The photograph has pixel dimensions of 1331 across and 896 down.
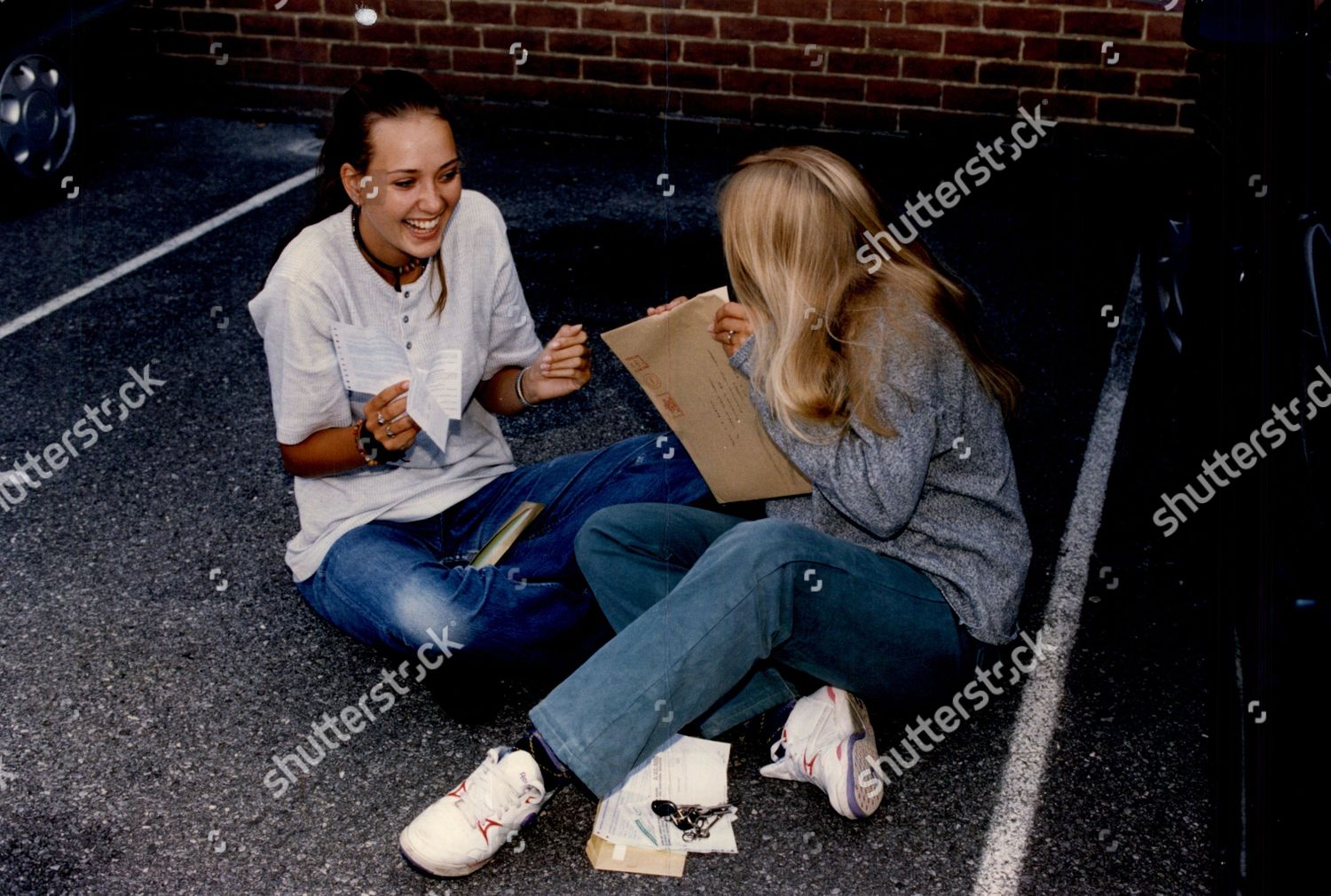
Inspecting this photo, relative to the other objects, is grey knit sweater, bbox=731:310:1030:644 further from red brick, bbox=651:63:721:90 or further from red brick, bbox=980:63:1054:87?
red brick, bbox=651:63:721:90

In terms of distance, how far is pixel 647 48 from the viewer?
286 inches

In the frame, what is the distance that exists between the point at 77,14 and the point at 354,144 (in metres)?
4.51

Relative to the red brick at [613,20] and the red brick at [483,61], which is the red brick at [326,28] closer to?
the red brick at [483,61]

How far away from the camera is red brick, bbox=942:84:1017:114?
6816 mm

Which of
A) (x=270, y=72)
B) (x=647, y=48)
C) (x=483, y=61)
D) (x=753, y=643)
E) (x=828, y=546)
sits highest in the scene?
(x=647, y=48)

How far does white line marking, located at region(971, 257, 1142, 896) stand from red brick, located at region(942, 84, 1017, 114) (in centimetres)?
241

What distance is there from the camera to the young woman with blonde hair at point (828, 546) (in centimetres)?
256

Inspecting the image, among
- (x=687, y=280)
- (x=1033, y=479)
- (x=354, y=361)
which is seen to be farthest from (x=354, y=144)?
(x=687, y=280)

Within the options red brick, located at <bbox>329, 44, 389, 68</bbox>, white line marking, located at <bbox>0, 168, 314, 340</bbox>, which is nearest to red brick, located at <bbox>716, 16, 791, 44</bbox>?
red brick, located at <bbox>329, 44, 389, 68</bbox>

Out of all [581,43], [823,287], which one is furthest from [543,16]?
[823,287]

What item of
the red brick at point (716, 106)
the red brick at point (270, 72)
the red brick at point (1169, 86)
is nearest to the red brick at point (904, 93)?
the red brick at point (716, 106)

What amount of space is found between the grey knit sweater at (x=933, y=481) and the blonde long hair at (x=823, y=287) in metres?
0.04

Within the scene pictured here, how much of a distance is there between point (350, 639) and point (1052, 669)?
69.5 inches

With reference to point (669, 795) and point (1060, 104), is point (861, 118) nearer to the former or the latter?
point (1060, 104)
